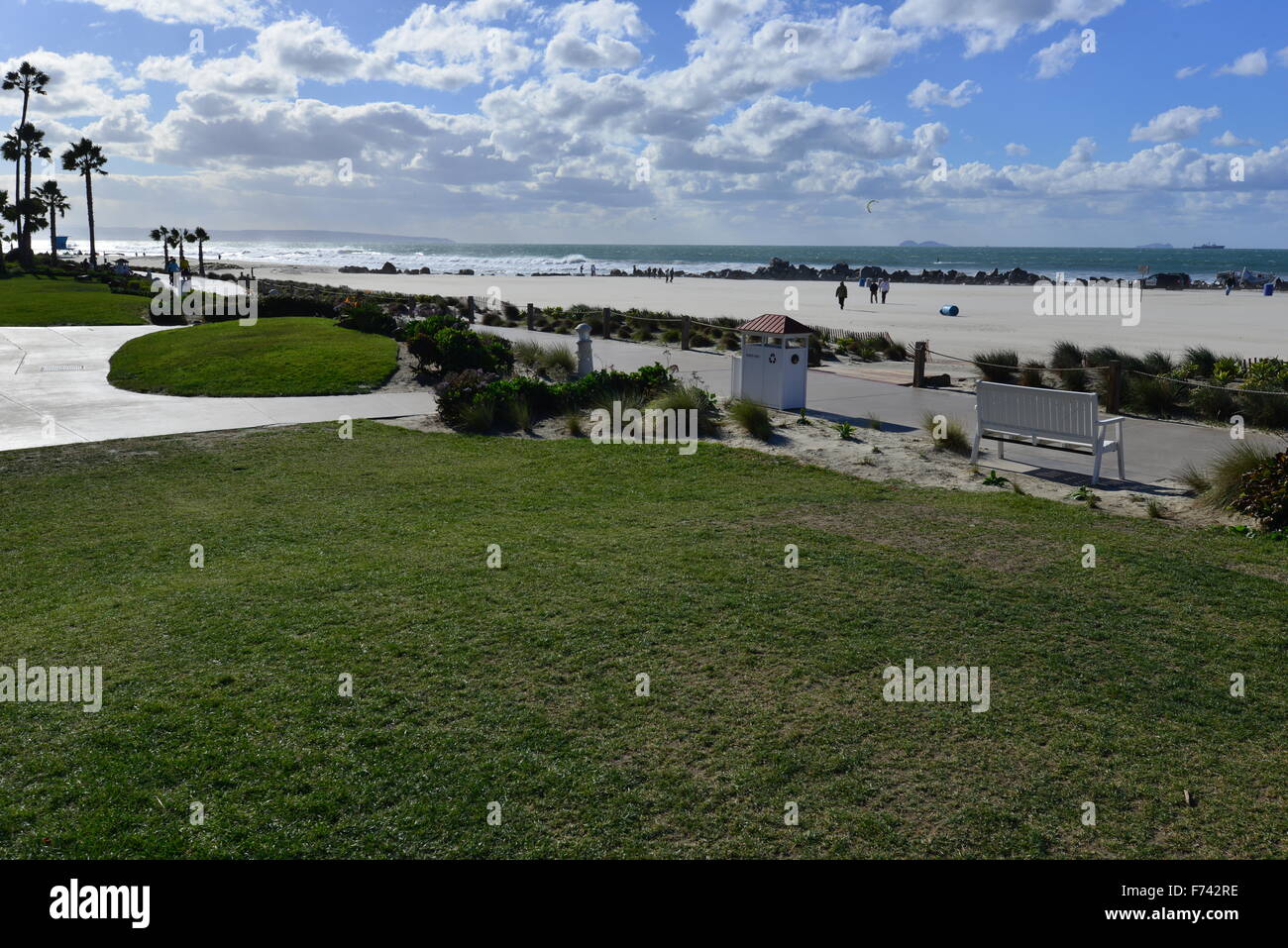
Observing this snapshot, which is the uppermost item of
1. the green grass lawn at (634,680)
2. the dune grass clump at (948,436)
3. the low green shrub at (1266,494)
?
the dune grass clump at (948,436)

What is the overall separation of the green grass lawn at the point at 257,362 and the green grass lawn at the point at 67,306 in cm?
874

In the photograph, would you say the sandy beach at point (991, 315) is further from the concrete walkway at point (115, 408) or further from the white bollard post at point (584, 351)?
the concrete walkway at point (115, 408)

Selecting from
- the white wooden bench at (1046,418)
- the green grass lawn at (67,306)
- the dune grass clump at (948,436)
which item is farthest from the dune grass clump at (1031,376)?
the green grass lawn at (67,306)

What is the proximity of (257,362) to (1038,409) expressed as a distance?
14.5 m

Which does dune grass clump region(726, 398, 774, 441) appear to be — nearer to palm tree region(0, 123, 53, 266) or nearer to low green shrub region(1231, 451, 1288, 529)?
low green shrub region(1231, 451, 1288, 529)

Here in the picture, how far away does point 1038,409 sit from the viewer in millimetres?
10852

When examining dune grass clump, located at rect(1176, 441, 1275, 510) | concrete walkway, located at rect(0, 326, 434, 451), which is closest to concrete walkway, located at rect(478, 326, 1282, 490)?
dune grass clump, located at rect(1176, 441, 1275, 510)

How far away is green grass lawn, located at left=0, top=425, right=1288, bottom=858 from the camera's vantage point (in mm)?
3961

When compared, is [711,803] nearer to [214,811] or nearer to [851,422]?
[214,811]

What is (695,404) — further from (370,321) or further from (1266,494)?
(370,321)

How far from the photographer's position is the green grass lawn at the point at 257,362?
16.9m

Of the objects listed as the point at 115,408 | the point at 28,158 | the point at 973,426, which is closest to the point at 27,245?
the point at 28,158

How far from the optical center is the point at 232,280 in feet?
165
